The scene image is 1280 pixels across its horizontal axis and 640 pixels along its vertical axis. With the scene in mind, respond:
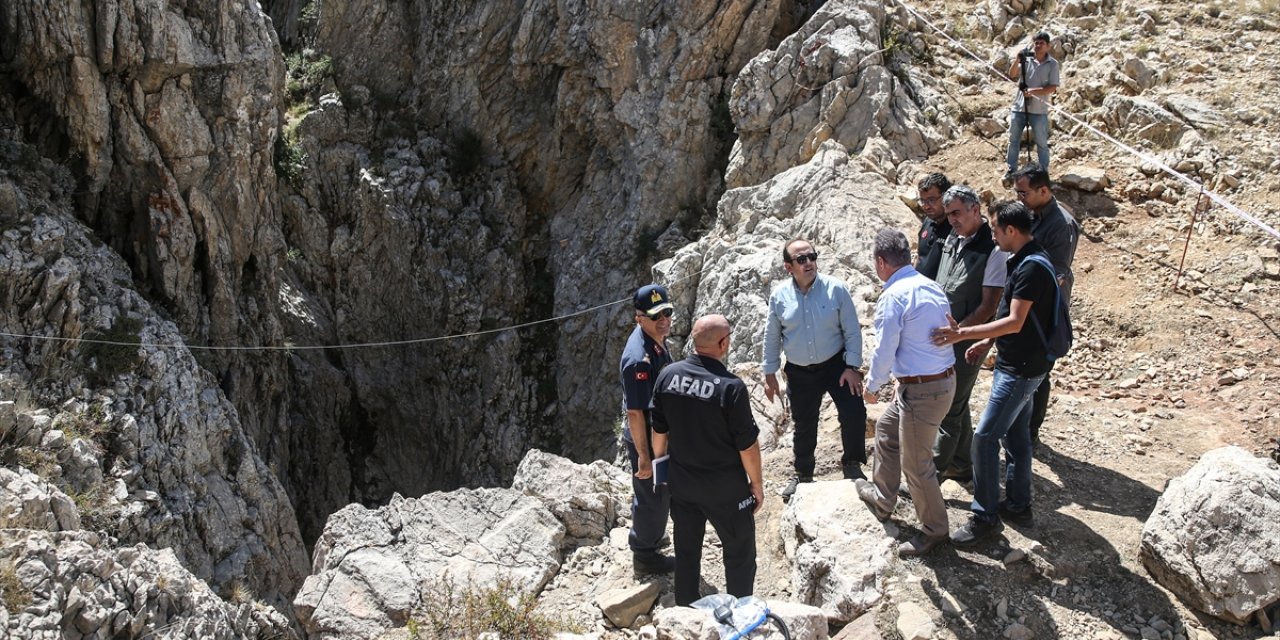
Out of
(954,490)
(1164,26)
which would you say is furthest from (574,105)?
(954,490)

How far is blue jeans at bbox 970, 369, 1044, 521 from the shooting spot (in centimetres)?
495

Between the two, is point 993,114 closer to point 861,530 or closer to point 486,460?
point 861,530

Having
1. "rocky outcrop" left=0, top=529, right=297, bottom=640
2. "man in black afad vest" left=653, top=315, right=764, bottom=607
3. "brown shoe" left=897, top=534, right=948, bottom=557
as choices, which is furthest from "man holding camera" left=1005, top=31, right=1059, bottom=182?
"rocky outcrop" left=0, top=529, right=297, bottom=640

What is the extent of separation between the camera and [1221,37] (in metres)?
11.9

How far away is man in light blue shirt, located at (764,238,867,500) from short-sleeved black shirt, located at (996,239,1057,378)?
954 mm

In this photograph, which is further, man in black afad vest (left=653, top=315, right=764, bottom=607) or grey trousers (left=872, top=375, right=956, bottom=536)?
grey trousers (left=872, top=375, right=956, bottom=536)

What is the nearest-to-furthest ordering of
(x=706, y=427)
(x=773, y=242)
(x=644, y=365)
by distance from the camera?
(x=706, y=427) → (x=644, y=365) → (x=773, y=242)

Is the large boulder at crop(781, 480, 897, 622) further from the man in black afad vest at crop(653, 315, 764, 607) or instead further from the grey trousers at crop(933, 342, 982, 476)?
the grey trousers at crop(933, 342, 982, 476)

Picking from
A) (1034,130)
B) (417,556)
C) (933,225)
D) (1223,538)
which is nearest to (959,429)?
(933,225)

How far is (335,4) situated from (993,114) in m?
15.4

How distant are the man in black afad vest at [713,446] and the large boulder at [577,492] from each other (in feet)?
6.68

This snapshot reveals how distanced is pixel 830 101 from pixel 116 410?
992cm

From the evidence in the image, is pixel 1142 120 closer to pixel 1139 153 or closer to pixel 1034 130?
pixel 1139 153

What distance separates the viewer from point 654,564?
5.77m
